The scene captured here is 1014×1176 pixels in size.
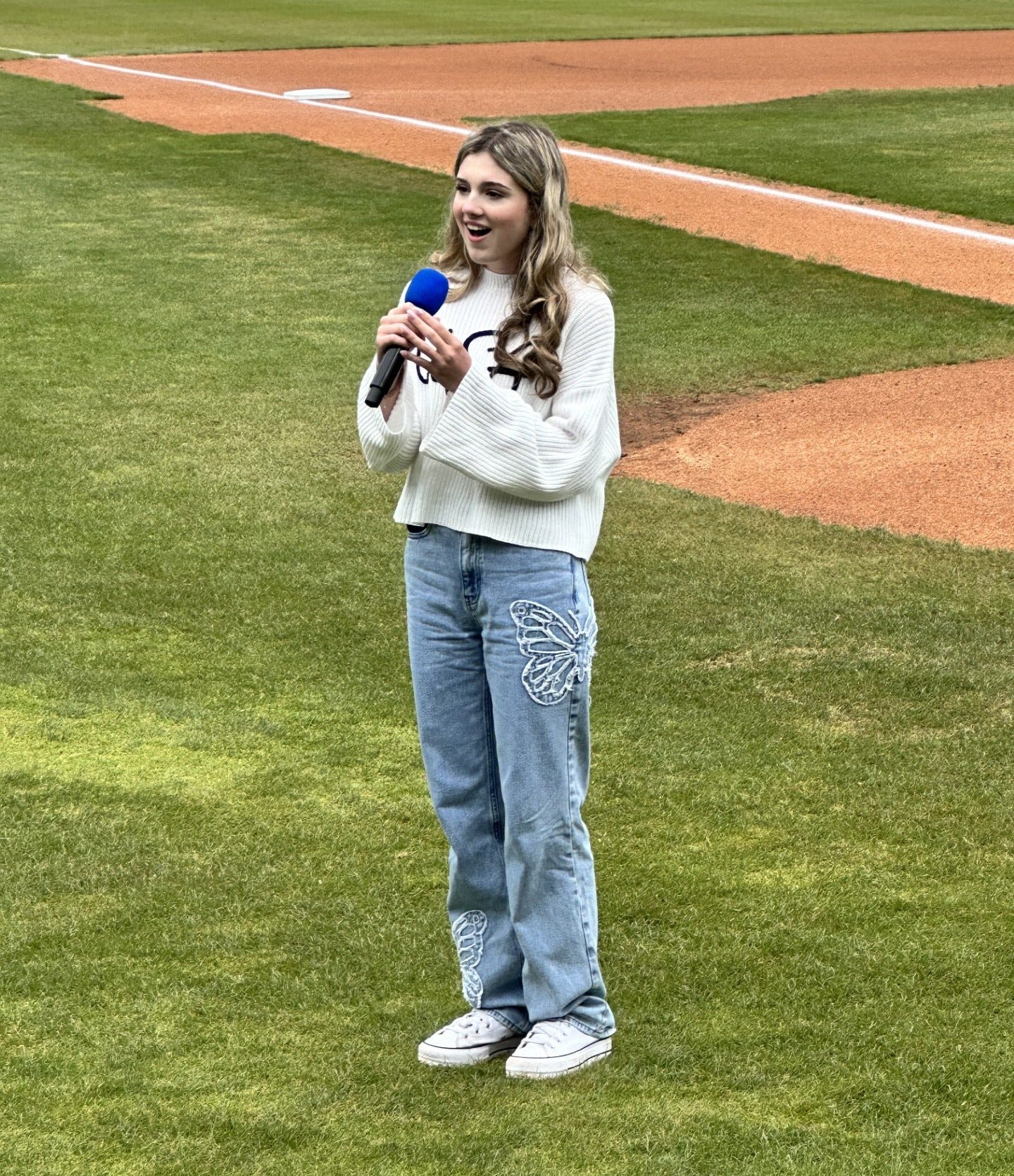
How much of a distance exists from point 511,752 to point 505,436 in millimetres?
668

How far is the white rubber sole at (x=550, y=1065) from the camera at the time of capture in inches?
150

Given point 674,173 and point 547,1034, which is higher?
point 674,173

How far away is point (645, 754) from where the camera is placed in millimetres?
5730

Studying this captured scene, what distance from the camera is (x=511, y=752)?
366 centimetres

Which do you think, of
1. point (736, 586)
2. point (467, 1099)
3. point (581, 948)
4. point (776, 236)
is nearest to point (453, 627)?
point (581, 948)

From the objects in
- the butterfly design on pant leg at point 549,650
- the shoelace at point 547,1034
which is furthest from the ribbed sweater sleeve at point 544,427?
the shoelace at point 547,1034

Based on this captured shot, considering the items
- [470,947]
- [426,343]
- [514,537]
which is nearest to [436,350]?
[426,343]

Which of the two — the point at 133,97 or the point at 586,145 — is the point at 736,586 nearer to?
the point at 586,145

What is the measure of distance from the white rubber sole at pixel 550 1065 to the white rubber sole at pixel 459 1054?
9cm

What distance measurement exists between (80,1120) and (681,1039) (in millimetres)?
1325

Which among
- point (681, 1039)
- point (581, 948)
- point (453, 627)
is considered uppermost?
point (453, 627)

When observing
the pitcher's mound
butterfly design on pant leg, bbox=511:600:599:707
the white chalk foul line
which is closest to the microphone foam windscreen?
butterfly design on pant leg, bbox=511:600:599:707

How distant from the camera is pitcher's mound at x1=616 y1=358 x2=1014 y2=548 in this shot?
8516mm

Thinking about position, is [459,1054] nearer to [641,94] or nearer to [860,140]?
[860,140]
